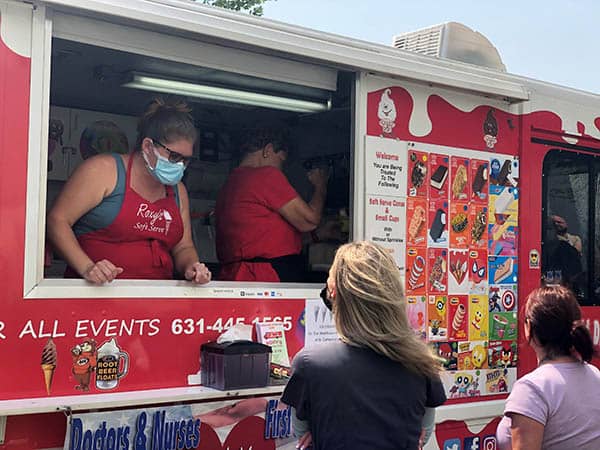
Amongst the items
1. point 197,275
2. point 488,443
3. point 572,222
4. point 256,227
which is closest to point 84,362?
point 197,275

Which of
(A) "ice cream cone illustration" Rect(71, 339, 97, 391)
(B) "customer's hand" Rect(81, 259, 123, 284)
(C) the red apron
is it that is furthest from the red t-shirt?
(A) "ice cream cone illustration" Rect(71, 339, 97, 391)

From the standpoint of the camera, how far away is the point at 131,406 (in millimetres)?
2986

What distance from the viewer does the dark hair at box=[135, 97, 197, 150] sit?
146 inches

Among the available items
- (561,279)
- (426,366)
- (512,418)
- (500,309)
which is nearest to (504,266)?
(500,309)

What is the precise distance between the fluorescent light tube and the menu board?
0.50m

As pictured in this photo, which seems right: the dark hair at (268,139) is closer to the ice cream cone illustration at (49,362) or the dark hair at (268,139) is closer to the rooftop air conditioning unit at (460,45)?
the rooftop air conditioning unit at (460,45)

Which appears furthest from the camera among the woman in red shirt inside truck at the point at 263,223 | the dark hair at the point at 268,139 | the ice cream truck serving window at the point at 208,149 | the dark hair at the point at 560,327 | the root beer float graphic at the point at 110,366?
the dark hair at the point at 268,139

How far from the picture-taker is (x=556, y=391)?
98.6 inches

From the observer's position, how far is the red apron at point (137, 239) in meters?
3.49

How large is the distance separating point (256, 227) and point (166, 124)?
0.76 m

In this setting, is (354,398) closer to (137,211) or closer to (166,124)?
(137,211)

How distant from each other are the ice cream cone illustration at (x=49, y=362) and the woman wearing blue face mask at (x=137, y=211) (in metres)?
0.37

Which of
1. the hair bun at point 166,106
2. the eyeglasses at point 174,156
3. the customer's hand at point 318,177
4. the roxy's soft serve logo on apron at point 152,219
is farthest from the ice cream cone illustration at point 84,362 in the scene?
the customer's hand at point 318,177

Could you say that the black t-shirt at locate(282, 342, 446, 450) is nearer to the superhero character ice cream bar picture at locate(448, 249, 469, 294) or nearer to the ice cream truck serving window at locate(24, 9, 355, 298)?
the ice cream truck serving window at locate(24, 9, 355, 298)
